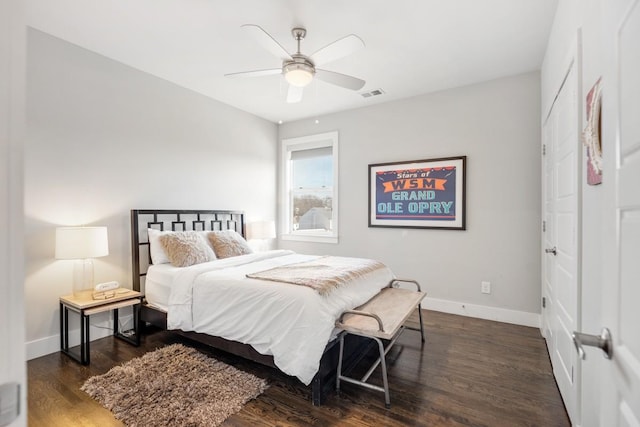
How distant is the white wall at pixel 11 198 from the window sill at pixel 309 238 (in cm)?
430

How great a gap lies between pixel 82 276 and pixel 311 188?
325 centimetres

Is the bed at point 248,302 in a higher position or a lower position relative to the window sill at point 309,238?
lower

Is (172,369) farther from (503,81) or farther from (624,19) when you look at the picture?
(503,81)

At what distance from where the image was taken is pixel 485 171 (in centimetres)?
368

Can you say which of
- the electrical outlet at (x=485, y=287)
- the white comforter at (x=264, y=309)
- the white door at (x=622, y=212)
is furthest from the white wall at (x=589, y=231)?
the electrical outlet at (x=485, y=287)

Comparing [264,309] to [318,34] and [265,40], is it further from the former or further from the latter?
[318,34]

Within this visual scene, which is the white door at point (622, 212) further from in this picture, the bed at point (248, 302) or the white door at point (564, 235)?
the bed at point (248, 302)

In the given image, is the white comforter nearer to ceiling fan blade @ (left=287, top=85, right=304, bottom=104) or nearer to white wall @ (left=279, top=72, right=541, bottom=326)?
white wall @ (left=279, top=72, right=541, bottom=326)

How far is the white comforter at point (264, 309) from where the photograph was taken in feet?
6.76

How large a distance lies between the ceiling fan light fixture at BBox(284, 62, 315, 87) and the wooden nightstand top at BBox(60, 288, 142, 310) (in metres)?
2.41

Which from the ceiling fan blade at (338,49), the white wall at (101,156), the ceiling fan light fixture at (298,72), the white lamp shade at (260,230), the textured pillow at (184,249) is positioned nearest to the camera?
the ceiling fan blade at (338,49)

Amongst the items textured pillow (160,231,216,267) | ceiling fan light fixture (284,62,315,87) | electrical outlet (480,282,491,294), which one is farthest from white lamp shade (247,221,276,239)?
electrical outlet (480,282,491,294)

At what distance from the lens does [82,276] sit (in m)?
2.93

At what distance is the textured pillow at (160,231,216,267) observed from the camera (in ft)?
10.3
